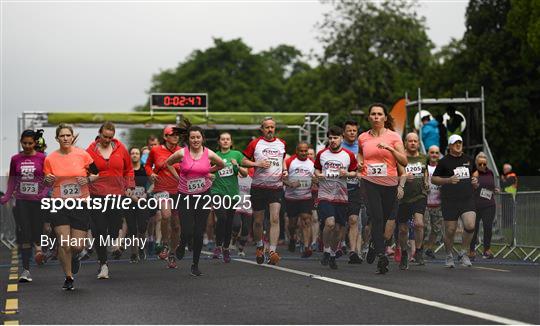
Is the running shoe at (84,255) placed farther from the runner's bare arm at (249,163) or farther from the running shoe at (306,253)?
the runner's bare arm at (249,163)

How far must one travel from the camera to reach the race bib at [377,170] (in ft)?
49.4

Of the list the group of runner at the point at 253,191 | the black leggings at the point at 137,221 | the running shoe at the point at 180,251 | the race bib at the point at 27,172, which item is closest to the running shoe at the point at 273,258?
the group of runner at the point at 253,191

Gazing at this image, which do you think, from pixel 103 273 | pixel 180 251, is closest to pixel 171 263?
pixel 180 251

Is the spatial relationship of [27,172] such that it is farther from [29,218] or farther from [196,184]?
[196,184]

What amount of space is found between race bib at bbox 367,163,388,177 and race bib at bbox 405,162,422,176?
2.49m

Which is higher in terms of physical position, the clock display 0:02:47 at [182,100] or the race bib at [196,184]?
the clock display 0:02:47 at [182,100]

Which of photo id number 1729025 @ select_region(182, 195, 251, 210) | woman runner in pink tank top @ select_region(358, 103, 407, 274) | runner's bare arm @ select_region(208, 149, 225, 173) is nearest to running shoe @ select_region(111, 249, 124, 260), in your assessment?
photo id number 1729025 @ select_region(182, 195, 251, 210)

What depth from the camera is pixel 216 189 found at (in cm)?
1805

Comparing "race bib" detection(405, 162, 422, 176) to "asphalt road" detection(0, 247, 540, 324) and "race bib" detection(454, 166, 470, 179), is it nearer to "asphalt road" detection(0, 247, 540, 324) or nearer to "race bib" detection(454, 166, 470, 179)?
"race bib" detection(454, 166, 470, 179)

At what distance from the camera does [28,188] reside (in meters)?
15.4

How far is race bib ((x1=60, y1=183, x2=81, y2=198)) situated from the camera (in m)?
13.3

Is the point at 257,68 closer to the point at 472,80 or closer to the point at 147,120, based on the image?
the point at 472,80

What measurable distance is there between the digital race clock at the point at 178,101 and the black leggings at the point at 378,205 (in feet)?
78.5

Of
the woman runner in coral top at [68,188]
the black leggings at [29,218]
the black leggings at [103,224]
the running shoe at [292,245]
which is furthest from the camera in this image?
the running shoe at [292,245]
